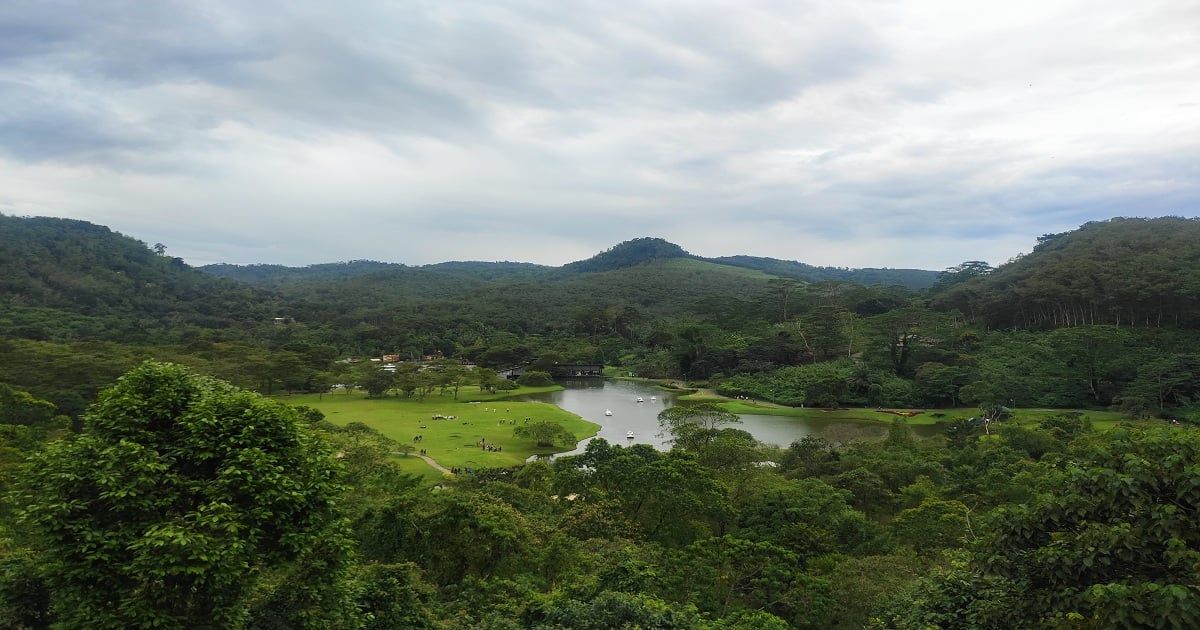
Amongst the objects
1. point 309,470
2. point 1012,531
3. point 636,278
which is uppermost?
point 636,278

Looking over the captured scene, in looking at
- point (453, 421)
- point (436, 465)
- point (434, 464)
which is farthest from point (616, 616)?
point (453, 421)

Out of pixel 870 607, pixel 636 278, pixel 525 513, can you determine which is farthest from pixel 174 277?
pixel 870 607

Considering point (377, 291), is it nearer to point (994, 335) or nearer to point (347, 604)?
point (994, 335)

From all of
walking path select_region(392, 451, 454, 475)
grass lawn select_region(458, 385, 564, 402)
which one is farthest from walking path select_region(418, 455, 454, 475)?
grass lawn select_region(458, 385, 564, 402)

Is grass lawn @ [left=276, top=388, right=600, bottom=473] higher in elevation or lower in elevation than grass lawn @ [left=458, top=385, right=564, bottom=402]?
higher

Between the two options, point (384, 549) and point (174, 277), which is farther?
point (174, 277)

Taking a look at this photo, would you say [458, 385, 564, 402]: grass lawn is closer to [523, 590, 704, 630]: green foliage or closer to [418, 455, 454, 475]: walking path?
[418, 455, 454, 475]: walking path

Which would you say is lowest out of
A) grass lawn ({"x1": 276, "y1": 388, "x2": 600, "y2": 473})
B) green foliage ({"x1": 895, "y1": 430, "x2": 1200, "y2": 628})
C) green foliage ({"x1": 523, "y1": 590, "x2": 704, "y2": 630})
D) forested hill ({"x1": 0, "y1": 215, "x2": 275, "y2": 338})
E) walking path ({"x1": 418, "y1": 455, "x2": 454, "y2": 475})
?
grass lawn ({"x1": 276, "y1": 388, "x2": 600, "y2": 473})
